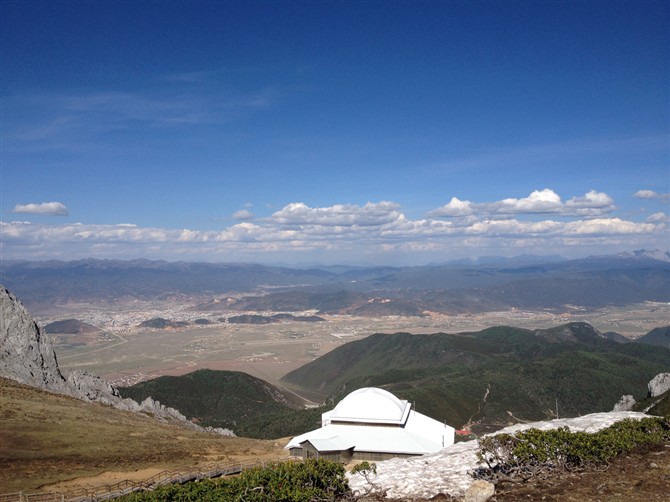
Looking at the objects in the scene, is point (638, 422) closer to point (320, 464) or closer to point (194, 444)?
point (320, 464)

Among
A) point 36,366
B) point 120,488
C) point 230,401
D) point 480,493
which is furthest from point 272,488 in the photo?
point 230,401

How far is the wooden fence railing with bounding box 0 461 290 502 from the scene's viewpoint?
26562 millimetres

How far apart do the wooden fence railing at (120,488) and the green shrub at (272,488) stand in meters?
6.45

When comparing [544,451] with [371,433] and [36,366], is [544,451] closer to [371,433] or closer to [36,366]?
[371,433]

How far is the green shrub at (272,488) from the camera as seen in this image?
18672mm

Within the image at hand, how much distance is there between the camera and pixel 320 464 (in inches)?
799

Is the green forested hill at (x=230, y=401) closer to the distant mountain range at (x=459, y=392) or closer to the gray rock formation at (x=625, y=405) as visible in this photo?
the distant mountain range at (x=459, y=392)

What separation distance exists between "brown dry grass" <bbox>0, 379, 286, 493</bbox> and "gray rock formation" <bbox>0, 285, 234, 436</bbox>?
13.8m

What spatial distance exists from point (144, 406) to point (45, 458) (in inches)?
1819

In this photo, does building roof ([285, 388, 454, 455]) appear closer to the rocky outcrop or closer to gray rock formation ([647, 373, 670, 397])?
the rocky outcrop

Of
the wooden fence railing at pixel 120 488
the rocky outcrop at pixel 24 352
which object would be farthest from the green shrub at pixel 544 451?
the rocky outcrop at pixel 24 352

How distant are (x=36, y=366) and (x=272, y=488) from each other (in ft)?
219

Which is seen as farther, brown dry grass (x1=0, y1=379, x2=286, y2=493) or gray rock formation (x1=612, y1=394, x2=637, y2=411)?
gray rock formation (x1=612, y1=394, x2=637, y2=411)

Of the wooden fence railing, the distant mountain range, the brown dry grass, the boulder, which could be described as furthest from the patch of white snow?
the distant mountain range
